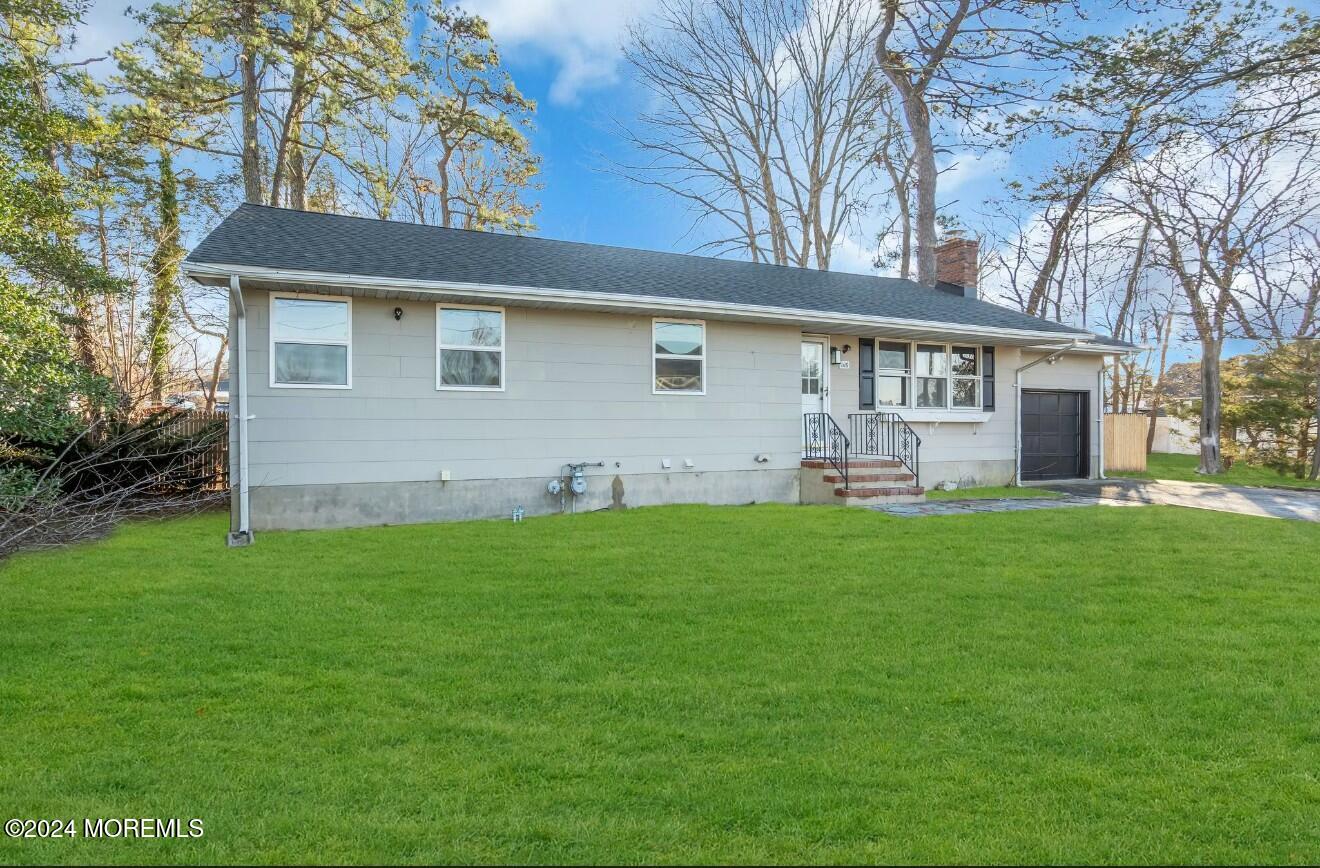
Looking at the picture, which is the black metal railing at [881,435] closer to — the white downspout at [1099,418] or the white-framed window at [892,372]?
the white-framed window at [892,372]

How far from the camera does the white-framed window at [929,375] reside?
11.7 meters

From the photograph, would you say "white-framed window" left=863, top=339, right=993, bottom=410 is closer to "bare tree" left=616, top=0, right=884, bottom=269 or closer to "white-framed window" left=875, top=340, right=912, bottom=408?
"white-framed window" left=875, top=340, right=912, bottom=408

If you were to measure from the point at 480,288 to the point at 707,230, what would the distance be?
14.9m

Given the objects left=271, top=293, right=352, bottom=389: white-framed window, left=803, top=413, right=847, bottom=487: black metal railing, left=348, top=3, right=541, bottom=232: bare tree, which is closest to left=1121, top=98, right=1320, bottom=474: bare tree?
left=803, top=413, right=847, bottom=487: black metal railing

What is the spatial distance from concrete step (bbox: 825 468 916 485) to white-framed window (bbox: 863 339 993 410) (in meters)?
1.40

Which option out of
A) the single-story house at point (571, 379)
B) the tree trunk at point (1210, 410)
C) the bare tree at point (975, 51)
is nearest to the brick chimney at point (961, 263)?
the single-story house at point (571, 379)

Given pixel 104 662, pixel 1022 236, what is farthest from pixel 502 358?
pixel 1022 236

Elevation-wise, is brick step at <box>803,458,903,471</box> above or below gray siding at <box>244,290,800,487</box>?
below

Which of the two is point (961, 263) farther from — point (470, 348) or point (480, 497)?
point (480, 497)

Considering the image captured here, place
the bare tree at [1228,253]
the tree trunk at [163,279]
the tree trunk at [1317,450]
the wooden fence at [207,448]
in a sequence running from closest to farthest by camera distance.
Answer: the wooden fence at [207,448], the tree trunk at [163,279], the bare tree at [1228,253], the tree trunk at [1317,450]

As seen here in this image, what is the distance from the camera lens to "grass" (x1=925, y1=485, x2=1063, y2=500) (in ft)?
35.4

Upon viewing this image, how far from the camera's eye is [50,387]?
730 cm

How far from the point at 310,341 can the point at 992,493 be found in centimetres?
1022

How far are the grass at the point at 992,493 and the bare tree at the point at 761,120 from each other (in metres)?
11.1
